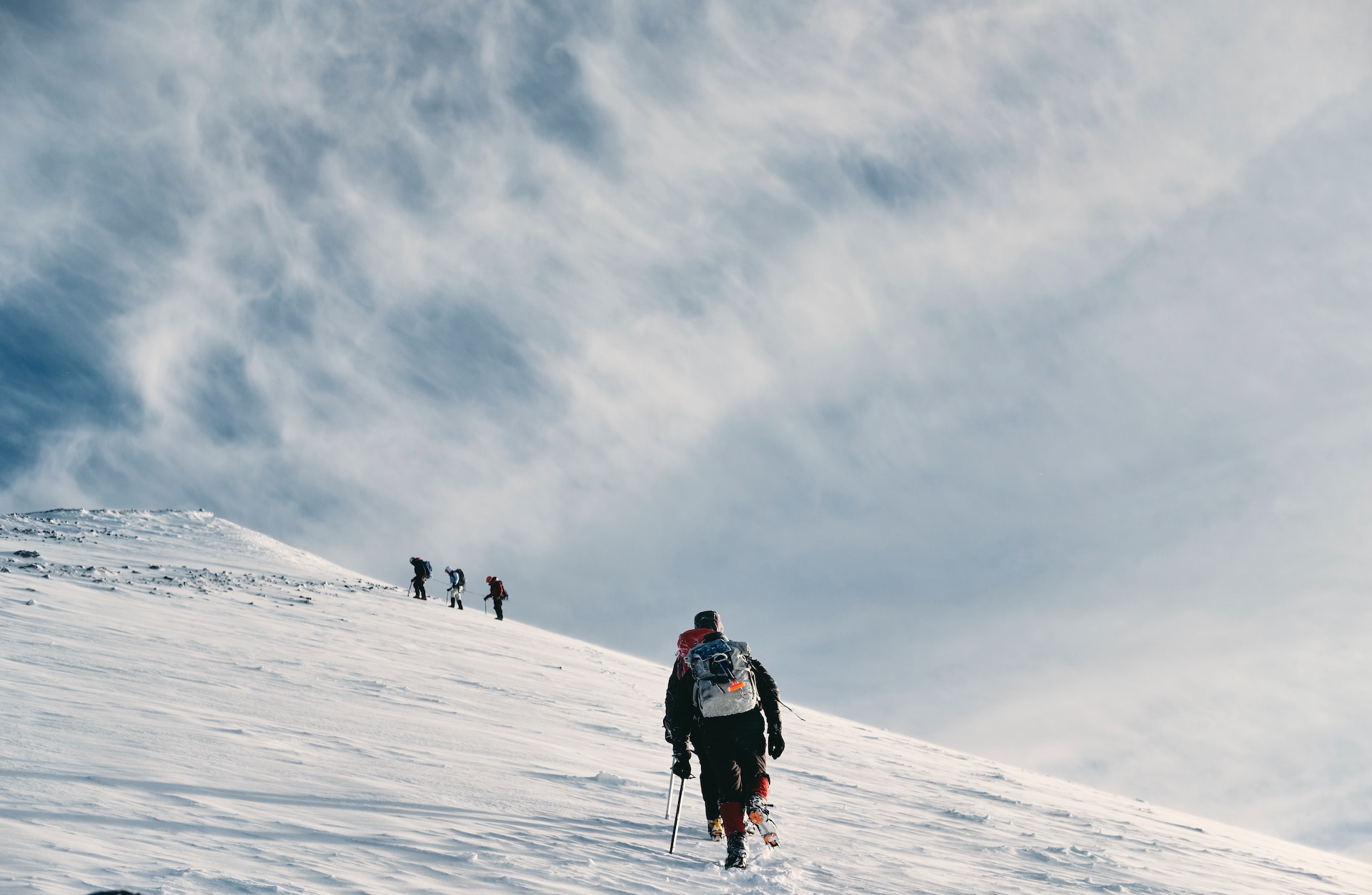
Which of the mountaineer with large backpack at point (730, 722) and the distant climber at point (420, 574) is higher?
the distant climber at point (420, 574)

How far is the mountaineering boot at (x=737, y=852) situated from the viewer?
558cm

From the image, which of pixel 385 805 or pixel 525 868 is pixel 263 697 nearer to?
pixel 385 805

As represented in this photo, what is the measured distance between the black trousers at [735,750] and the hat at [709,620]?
0.76m

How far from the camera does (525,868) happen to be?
5008 millimetres

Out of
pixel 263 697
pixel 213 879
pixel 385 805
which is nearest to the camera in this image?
pixel 213 879

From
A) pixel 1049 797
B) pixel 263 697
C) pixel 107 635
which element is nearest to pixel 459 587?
pixel 107 635

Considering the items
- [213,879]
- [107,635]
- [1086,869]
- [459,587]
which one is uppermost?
[459,587]

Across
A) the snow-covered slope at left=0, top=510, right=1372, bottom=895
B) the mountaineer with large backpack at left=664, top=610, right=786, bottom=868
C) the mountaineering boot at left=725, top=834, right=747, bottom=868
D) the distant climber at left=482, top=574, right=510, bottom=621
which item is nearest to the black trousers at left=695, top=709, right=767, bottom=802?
the mountaineer with large backpack at left=664, top=610, right=786, bottom=868

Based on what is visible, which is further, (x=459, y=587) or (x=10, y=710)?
(x=459, y=587)

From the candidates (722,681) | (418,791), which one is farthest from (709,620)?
(418,791)

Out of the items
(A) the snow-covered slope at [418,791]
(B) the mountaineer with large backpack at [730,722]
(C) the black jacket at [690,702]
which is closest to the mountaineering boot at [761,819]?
(B) the mountaineer with large backpack at [730,722]

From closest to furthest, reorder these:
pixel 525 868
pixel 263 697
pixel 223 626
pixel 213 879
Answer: pixel 213 879, pixel 525 868, pixel 263 697, pixel 223 626

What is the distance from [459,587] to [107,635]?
16.7 meters

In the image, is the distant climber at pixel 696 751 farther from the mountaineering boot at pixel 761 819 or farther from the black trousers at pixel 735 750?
the mountaineering boot at pixel 761 819
